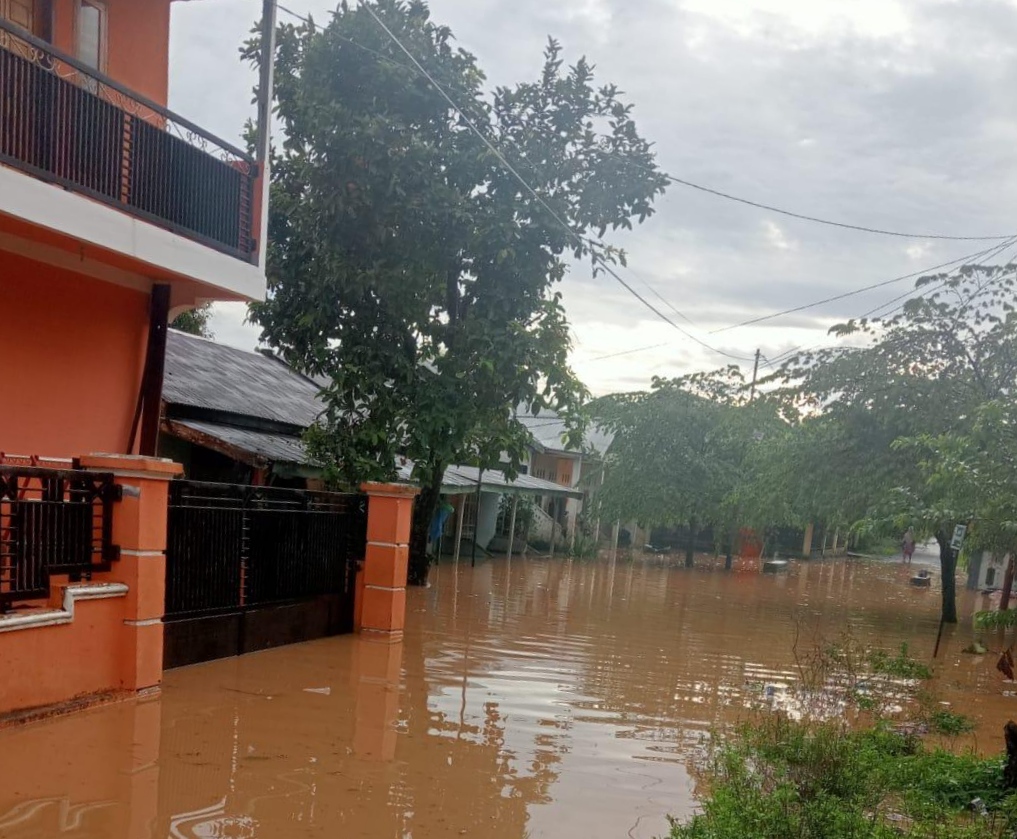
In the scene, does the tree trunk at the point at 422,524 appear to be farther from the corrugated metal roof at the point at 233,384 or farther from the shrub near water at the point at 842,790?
the shrub near water at the point at 842,790

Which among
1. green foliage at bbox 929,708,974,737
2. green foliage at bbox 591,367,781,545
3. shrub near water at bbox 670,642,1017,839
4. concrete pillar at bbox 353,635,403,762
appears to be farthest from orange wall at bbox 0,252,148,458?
green foliage at bbox 591,367,781,545

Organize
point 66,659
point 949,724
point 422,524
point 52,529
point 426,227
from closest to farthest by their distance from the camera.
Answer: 1. point 66,659
2. point 52,529
3. point 949,724
4. point 426,227
5. point 422,524

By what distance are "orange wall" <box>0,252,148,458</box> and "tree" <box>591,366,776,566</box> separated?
22804 mm

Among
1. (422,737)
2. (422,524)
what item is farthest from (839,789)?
Result: (422,524)

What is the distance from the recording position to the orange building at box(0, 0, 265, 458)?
812 centimetres

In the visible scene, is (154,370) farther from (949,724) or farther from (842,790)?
(949,724)

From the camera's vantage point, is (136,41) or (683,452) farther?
(683,452)

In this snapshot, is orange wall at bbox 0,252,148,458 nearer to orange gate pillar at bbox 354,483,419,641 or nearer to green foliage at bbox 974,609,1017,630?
orange gate pillar at bbox 354,483,419,641

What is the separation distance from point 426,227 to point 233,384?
481 cm

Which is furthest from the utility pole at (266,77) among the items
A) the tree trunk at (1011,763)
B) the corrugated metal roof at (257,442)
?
the tree trunk at (1011,763)

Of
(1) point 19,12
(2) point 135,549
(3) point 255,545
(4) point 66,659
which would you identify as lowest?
(4) point 66,659

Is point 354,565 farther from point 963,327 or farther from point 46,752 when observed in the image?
point 963,327

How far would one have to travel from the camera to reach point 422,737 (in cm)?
696

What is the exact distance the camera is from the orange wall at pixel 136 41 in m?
9.60
